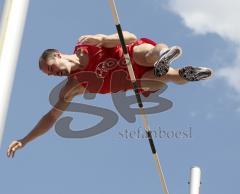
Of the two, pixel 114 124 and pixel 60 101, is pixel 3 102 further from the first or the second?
pixel 114 124

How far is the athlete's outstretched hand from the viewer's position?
5840mm

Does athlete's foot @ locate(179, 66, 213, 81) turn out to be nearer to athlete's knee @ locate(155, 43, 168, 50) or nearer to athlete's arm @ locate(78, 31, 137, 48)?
athlete's knee @ locate(155, 43, 168, 50)

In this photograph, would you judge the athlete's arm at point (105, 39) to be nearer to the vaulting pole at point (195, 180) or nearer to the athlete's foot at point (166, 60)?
the athlete's foot at point (166, 60)

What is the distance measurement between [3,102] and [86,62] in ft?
10.8

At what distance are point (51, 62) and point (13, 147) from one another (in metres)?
0.96

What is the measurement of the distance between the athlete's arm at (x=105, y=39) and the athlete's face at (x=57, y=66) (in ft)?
1.09

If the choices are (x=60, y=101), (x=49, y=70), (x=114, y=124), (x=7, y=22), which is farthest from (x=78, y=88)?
(x=7, y=22)

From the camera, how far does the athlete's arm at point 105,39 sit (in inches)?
243

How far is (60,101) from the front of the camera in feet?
21.9


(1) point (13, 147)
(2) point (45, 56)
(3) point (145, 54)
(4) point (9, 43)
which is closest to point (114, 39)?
(3) point (145, 54)

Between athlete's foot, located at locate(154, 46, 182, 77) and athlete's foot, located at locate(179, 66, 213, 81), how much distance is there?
0.85ft

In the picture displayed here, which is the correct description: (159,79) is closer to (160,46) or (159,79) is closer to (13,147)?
(160,46)

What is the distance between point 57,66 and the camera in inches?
235


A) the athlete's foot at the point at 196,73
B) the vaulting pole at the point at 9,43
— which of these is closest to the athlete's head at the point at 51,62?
the athlete's foot at the point at 196,73
